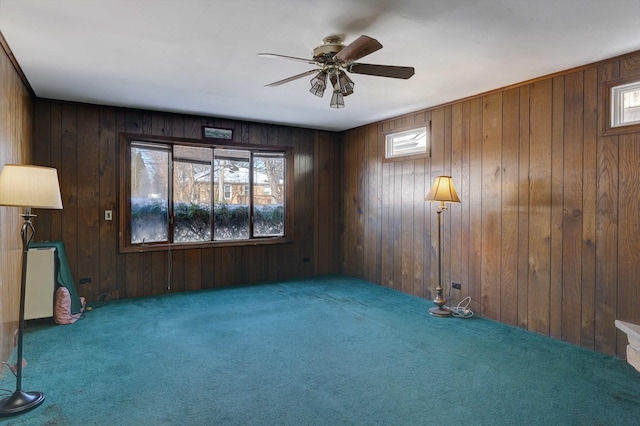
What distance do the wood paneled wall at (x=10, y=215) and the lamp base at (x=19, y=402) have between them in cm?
63

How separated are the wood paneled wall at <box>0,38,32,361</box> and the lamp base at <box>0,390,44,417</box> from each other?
2.08 ft

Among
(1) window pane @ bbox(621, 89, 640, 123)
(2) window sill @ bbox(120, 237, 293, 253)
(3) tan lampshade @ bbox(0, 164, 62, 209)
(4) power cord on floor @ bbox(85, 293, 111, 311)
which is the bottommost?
(4) power cord on floor @ bbox(85, 293, 111, 311)

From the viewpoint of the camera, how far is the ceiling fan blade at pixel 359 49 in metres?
2.26

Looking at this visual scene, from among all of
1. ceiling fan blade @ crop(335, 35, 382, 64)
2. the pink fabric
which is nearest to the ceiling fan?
ceiling fan blade @ crop(335, 35, 382, 64)

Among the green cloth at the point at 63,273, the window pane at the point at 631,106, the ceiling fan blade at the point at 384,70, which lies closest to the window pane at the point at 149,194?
the green cloth at the point at 63,273

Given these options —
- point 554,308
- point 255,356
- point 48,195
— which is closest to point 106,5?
point 48,195

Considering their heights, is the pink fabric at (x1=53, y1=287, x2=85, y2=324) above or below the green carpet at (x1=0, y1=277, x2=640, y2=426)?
above

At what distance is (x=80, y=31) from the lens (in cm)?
264

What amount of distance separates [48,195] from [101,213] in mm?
2624

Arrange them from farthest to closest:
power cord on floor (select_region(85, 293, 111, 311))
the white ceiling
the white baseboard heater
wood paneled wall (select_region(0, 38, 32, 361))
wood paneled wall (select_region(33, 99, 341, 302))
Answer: wood paneled wall (select_region(33, 99, 341, 302))
power cord on floor (select_region(85, 293, 111, 311))
the white baseboard heater
wood paneled wall (select_region(0, 38, 32, 361))
the white ceiling

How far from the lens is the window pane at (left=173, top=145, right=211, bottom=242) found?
5.14 m

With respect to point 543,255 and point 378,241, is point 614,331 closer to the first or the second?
point 543,255

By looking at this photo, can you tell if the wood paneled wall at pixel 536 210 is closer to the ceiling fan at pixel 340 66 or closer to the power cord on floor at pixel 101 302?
the ceiling fan at pixel 340 66

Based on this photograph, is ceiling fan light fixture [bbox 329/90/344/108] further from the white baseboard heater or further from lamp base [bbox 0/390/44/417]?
the white baseboard heater
